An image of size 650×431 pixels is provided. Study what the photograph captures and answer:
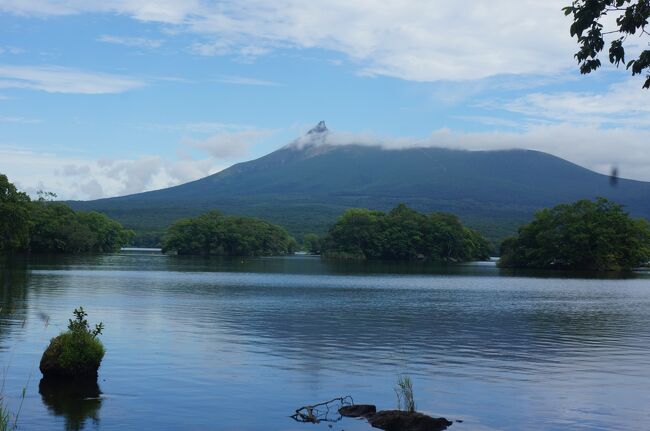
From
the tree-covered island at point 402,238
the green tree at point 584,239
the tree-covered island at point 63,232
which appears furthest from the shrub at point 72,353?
the tree-covered island at point 402,238

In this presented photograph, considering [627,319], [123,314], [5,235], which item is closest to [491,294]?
[627,319]

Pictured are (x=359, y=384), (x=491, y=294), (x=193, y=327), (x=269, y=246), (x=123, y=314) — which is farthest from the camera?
(x=269, y=246)

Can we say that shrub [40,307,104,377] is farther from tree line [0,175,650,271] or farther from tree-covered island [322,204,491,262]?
tree-covered island [322,204,491,262]

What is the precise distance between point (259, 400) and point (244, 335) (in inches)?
464

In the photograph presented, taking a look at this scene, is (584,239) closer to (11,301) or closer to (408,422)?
(11,301)

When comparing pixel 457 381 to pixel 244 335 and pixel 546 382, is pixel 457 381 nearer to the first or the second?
pixel 546 382

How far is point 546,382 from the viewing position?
67.5ft

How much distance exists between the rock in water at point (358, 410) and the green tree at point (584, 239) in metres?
105

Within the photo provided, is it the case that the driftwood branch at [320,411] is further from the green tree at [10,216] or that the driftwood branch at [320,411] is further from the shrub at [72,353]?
the green tree at [10,216]

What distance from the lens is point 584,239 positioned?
11369cm

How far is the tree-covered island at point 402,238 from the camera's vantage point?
15938cm

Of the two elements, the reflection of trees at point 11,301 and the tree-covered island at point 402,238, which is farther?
the tree-covered island at point 402,238


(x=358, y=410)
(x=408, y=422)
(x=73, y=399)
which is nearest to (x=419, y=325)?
(x=358, y=410)

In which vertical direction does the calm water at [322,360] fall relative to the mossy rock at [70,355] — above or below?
below
